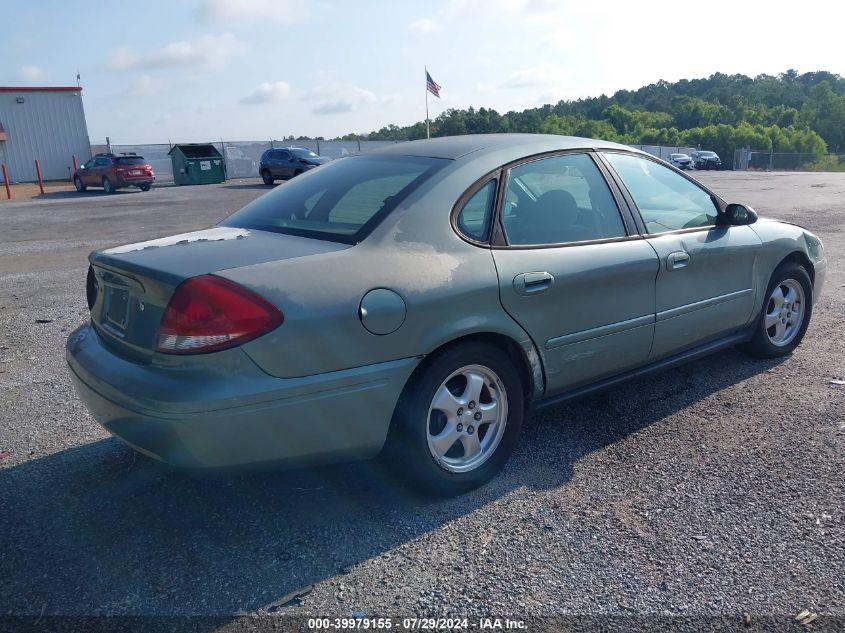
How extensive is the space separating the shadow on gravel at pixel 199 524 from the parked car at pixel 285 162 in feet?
89.1

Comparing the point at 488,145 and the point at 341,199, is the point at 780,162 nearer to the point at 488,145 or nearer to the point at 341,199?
the point at 488,145

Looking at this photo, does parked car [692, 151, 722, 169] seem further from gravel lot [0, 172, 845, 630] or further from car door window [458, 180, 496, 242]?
car door window [458, 180, 496, 242]

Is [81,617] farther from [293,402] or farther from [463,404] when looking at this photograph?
[463,404]

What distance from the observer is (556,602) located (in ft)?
8.23

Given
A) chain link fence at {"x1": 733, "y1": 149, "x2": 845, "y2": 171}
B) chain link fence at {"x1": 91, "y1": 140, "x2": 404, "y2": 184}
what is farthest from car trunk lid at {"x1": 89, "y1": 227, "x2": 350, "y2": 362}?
chain link fence at {"x1": 733, "y1": 149, "x2": 845, "y2": 171}

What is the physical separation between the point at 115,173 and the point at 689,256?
2860 cm

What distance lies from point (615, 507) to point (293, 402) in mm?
1508

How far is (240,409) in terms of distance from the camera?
8.47 ft

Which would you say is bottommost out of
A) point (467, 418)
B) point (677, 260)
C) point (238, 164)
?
point (238, 164)

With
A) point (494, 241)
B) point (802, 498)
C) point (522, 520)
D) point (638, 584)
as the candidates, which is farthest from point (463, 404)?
point (802, 498)

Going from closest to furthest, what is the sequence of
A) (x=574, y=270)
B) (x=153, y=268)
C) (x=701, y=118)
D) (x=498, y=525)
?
(x=153, y=268) < (x=498, y=525) < (x=574, y=270) < (x=701, y=118)

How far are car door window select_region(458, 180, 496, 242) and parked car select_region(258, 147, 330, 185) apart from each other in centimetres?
2715

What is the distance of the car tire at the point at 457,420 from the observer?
3.00 m

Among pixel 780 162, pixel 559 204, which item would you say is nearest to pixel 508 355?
pixel 559 204
